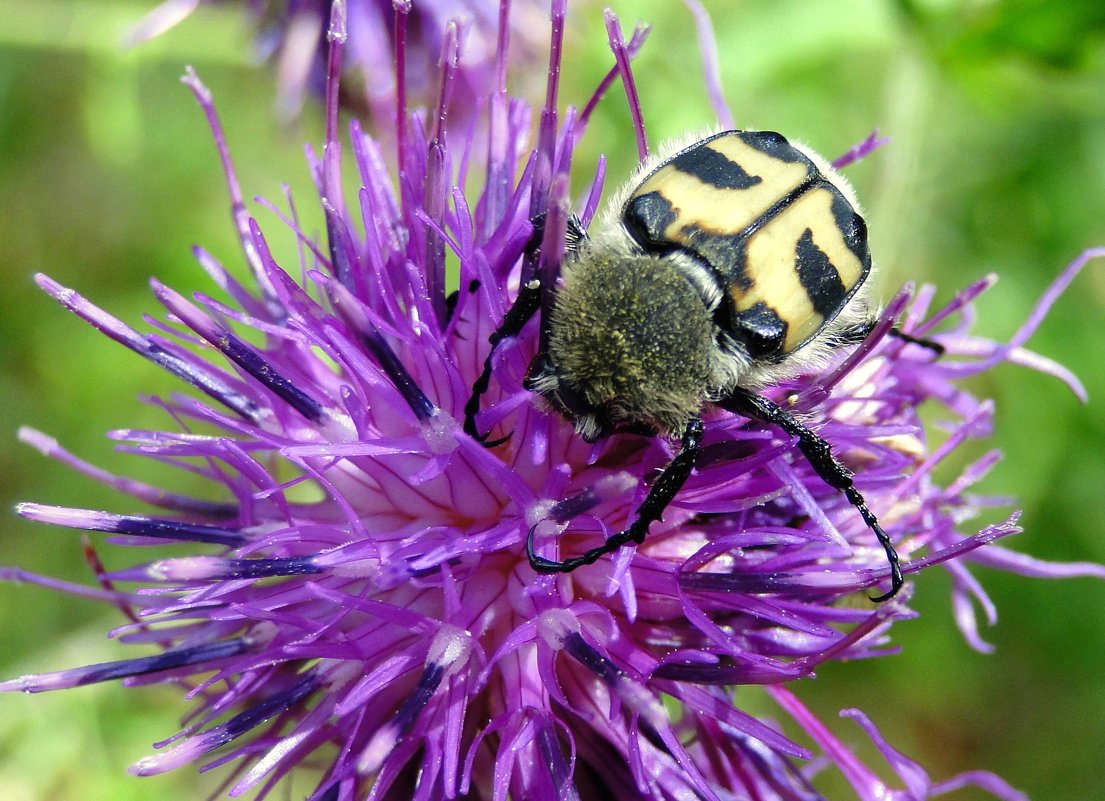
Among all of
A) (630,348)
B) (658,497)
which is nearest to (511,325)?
(630,348)

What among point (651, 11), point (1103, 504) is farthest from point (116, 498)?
point (1103, 504)

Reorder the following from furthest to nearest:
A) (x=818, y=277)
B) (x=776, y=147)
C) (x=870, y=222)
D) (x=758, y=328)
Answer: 1. (x=870, y=222)
2. (x=776, y=147)
3. (x=818, y=277)
4. (x=758, y=328)

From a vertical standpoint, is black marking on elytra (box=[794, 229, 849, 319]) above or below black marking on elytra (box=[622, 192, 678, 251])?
below

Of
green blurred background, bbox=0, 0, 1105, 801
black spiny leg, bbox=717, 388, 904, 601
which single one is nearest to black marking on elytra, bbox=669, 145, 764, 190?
black spiny leg, bbox=717, 388, 904, 601

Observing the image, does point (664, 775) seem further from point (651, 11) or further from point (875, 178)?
point (651, 11)

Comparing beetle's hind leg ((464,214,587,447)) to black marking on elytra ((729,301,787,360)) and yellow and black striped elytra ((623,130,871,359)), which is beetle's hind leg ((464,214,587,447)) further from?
black marking on elytra ((729,301,787,360))

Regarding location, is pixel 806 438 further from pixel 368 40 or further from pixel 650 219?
pixel 368 40
